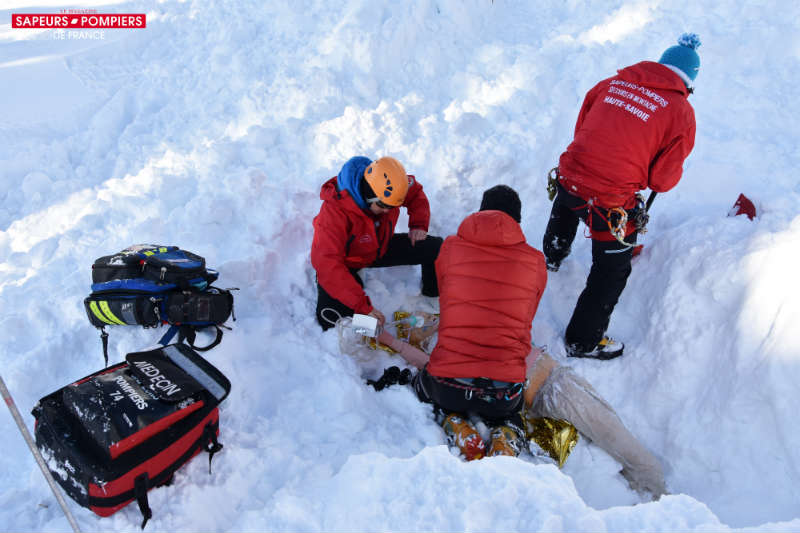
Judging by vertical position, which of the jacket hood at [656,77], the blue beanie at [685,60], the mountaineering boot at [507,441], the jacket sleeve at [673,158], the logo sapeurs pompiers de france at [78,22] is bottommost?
the mountaineering boot at [507,441]

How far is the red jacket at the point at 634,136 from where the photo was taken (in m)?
2.90

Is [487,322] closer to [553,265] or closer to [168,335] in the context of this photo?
[553,265]

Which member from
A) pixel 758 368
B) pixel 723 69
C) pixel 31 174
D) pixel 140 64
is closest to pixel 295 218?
pixel 31 174

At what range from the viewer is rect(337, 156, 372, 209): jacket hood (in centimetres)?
334

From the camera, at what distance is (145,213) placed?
4262 mm

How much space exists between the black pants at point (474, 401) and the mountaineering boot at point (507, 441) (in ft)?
0.25

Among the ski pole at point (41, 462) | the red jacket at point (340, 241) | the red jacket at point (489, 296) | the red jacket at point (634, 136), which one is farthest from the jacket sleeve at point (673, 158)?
the ski pole at point (41, 462)

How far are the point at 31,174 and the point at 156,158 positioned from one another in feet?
4.31

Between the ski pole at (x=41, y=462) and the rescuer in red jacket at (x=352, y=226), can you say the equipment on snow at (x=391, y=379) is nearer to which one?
the rescuer in red jacket at (x=352, y=226)

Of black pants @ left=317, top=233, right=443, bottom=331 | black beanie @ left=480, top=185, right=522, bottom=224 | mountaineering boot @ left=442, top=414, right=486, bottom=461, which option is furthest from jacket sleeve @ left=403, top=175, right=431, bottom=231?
mountaineering boot @ left=442, top=414, right=486, bottom=461

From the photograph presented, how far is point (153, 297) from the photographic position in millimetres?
3016

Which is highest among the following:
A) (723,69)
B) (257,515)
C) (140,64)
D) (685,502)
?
(723,69)

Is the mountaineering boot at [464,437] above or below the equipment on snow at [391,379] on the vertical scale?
below

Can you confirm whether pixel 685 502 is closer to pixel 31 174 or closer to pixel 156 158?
pixel 156 158
